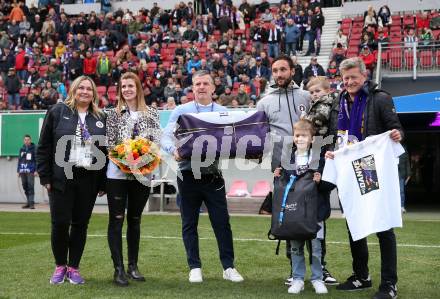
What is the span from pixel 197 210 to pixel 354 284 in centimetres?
172

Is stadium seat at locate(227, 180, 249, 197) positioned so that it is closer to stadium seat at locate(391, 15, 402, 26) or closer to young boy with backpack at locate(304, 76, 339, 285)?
stadium seat at locate(391, 15, 402, 26)

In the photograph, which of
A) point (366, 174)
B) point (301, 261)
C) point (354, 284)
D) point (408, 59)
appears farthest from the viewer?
point (408, 59)

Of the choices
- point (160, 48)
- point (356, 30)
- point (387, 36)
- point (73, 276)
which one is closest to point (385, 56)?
point (387, 36)

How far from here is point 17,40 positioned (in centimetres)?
2817

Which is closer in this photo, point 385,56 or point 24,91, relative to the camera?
point 385,56

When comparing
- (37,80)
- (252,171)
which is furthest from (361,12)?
(37,80)

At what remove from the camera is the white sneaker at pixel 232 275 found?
6867mm

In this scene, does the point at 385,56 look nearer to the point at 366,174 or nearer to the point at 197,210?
the point at 197,210

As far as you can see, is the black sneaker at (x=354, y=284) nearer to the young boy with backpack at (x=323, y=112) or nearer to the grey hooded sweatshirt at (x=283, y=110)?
the young boy with backpack at (x=323, y=112)

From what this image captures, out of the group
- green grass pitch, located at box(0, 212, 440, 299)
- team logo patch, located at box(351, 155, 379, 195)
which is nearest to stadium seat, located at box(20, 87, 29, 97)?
green grass pitch, located at box(0, 212, 440, 299)

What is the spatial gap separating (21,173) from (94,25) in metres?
9.90

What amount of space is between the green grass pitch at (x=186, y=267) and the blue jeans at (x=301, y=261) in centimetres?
17

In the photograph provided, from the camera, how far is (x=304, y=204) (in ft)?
20.6

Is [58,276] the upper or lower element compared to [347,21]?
lower
